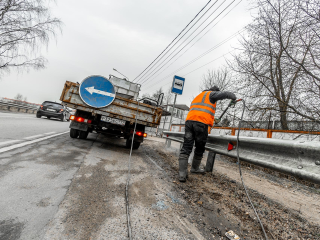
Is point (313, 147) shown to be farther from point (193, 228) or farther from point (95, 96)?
point (95, 96)

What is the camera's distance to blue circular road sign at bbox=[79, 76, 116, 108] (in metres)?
5.12

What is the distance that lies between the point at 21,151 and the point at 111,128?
2383mm

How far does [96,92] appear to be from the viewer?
5.19 meters

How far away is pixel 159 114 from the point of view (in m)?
5.68

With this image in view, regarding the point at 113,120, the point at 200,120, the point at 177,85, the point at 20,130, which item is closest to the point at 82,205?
the point at 200,120

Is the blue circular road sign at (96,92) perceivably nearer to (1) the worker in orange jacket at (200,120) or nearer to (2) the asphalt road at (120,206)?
(2) the asphalt road at (120,206)

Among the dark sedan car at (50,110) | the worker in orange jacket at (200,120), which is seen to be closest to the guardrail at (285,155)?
the worker in orange jacket at (200,120)

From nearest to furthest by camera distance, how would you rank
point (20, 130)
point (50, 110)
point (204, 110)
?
point (204, 110) → point (20, 130) → point (50, 110)

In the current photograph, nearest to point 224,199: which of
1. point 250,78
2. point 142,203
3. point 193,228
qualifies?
point 193,228

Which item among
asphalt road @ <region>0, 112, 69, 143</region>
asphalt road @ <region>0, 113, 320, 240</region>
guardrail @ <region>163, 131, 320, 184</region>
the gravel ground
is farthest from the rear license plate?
guardrail @ <region>163, 131, 320, 184</region>

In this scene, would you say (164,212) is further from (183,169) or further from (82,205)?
(183,169)

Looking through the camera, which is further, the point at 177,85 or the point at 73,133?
the point at 177,85

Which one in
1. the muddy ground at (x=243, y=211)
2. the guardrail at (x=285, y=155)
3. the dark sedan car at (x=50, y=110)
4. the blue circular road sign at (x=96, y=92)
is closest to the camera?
the guardrail at (x=285, y=155)

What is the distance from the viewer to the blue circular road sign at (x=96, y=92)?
512 centimetres
